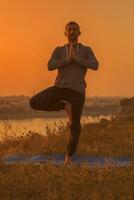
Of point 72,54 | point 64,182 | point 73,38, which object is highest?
point 73,38

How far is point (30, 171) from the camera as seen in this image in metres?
8.92

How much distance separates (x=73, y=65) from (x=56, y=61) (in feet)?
0.89

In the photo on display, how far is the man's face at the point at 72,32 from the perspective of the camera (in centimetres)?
1090

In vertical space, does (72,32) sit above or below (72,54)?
above

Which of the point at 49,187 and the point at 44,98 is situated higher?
the point at 44,98

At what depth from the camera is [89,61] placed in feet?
35.7

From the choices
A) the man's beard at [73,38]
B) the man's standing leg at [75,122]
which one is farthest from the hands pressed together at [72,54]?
the man's standing leg at [75,122]

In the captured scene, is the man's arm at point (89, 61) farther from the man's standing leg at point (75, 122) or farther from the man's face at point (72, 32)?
the man's standing leg at point (75, 122)

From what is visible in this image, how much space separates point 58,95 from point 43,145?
4039 millimetres

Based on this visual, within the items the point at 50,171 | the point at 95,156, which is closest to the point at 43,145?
the point at 95,156

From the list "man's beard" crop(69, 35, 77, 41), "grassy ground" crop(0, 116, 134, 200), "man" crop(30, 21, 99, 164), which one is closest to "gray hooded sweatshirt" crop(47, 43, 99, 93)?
"man" crop(30, 21, 99, 164)

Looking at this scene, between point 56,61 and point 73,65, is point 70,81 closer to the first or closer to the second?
point 73,65

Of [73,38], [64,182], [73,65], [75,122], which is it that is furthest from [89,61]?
[64,182]

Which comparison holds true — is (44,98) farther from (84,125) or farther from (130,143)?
(84,125)
